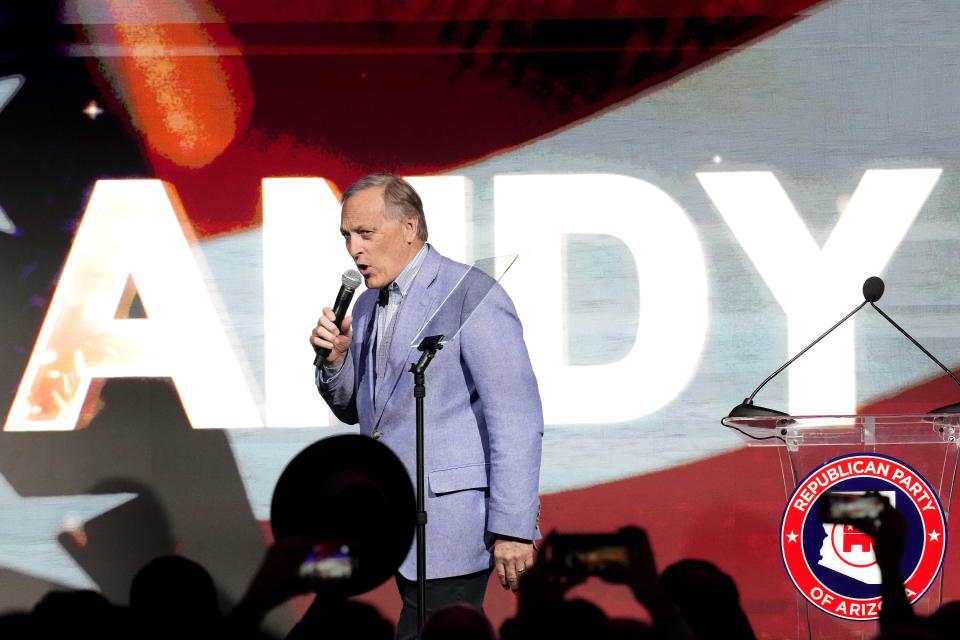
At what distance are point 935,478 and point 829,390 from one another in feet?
4.48

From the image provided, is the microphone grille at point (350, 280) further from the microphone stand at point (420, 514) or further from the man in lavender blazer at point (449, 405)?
the microphone stand at point (420, 514)

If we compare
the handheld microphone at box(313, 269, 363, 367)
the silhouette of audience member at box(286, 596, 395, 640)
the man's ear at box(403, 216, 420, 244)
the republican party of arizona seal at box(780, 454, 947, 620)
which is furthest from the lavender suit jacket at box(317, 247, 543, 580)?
the silhouette of audience member at box(286, 596, 395, 640)

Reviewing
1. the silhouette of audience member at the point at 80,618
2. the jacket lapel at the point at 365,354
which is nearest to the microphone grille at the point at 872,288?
the jacket lapel at the point at 365,354

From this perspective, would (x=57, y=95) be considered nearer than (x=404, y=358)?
No

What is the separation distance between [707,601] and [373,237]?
54.4 inches

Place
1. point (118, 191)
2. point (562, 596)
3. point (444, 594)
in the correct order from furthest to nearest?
point (118, 191)
point (444, 594)
point (562, 596)

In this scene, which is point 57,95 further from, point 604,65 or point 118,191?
point 604,65

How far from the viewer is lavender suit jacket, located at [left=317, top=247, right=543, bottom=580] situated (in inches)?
97.0

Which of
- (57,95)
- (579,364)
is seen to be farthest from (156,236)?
(579,364)

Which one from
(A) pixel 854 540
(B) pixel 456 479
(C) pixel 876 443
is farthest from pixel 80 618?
(C) pixel 876 443

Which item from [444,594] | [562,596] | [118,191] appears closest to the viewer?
[562,596]

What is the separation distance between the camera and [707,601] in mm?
1708

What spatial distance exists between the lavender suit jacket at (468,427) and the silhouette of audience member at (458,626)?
0.95 meters

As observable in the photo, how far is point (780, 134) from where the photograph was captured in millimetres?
3926
